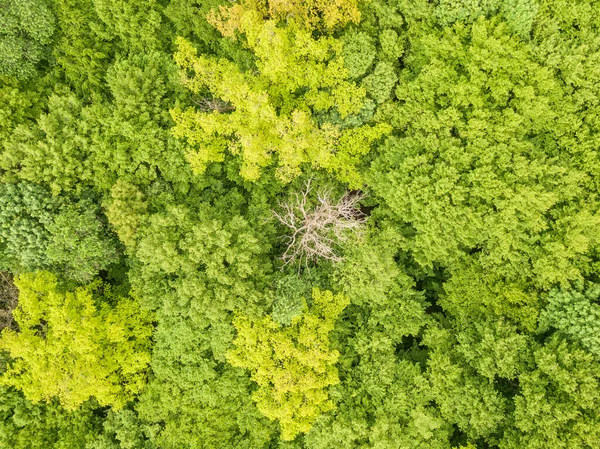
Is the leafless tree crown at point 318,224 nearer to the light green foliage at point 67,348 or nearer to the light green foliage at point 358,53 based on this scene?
the light green foliage at point 358,53

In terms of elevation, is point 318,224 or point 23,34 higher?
point 318,224

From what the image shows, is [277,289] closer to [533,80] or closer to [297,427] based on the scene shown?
[297,427]

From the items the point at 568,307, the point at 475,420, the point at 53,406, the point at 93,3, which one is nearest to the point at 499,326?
the point at 568,307

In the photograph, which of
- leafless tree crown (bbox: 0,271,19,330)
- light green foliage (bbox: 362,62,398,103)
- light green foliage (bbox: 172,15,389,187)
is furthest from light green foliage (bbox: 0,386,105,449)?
light green foliage (bbox: 362,62,398,103)

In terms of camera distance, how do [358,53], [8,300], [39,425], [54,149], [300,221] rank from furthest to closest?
1. [8,300]
2. [300,221]
3. [39,425]
4. [358,53]
5. [54,149]

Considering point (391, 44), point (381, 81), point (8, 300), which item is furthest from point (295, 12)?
point (8, 300)

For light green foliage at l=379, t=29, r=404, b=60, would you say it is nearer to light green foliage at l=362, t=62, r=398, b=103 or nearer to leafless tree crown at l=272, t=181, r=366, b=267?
light green foliage at l=362, t=62, r=398, b=103

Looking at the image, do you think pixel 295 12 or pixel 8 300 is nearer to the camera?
pixel 295 12

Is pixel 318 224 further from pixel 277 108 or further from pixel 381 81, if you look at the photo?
pixel 381 81
